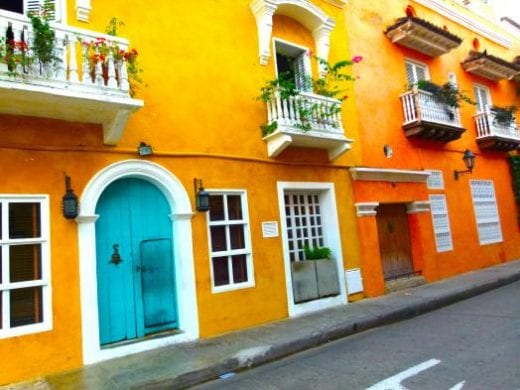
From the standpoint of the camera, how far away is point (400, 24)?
463 inches

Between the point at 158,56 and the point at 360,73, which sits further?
the point at 360,73

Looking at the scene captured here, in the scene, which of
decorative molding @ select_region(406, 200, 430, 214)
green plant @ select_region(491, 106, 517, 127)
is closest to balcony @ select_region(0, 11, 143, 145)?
decorative molding @ select_region(406, 200, 430, 214)

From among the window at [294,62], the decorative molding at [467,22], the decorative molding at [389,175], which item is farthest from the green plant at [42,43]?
the decorative molding at [467,22]

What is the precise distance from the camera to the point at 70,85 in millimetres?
5668

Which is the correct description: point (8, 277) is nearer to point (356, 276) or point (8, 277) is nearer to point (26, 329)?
point (26, 329)

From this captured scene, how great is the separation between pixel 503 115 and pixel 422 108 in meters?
4.70

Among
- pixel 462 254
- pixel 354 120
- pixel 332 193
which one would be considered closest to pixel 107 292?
pixel 332 193

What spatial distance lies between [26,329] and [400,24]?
11512 millimetres

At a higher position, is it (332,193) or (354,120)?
(354,120)

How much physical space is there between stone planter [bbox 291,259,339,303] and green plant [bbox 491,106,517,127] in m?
9.44

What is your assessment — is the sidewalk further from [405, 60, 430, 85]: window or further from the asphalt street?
[405, 60, 430, 85]: window

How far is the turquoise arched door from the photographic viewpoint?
6496mm

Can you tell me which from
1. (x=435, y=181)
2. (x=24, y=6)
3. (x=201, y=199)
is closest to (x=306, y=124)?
(x=201, y=199)

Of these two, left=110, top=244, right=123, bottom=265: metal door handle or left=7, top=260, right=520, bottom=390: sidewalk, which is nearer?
left=7, top=260, right=520, bottom=390: sidewalk
